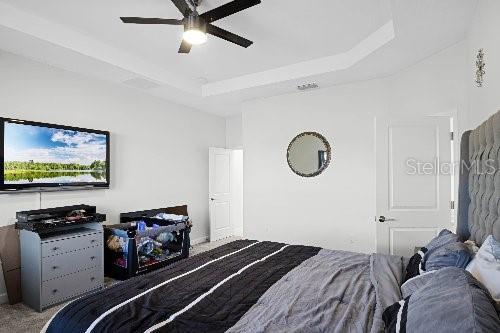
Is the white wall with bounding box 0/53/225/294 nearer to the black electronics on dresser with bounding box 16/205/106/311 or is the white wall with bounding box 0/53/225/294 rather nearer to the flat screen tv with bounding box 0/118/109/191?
the flat screen tv with bounding box 0/118/109/191

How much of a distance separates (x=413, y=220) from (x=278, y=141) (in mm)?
2301

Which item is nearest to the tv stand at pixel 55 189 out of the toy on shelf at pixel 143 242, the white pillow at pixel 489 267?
the toy on shelf at pixel 143 242

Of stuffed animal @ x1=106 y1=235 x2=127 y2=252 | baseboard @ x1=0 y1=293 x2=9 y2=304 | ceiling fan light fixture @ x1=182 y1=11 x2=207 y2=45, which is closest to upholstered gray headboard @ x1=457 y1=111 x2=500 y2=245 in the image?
ceiling fan light fixture @ x1=182 y1=11 x2=207 y2=45

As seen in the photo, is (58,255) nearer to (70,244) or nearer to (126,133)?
(70,244)

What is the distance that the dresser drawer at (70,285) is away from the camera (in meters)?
2.79

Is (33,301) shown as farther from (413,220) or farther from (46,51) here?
(413,220)

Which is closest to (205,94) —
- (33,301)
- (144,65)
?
(144,65)

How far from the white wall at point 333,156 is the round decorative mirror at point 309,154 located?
0.27ft

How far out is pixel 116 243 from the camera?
357 centimetres

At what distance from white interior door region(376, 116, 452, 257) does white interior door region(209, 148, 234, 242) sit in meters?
3.24

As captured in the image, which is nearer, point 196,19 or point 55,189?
point 196,19

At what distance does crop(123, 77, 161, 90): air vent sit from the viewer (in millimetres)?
3828

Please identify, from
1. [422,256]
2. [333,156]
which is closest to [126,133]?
[333,156]

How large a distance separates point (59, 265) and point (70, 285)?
0.84 feet
